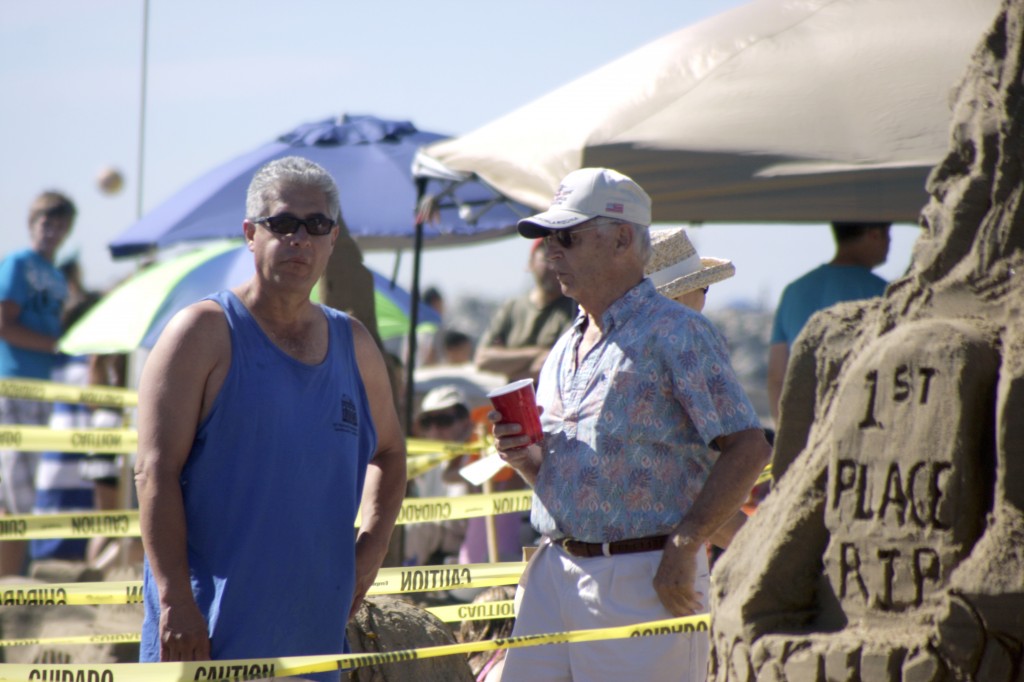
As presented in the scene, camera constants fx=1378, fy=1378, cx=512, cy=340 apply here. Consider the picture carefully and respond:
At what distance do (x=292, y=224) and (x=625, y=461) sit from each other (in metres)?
1.07

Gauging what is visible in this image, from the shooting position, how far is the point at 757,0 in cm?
693

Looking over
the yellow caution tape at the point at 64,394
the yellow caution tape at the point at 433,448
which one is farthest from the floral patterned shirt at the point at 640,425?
the yellow caution tape at the point at 64,394

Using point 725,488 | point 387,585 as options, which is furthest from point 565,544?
point 387,585

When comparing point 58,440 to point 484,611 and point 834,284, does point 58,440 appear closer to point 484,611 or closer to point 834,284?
point 484,611

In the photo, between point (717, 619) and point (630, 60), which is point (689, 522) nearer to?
point (717, 619)

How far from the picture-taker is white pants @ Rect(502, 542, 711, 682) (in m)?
3.59

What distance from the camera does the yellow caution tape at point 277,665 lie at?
332cm

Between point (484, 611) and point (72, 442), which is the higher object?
point (484, 611)

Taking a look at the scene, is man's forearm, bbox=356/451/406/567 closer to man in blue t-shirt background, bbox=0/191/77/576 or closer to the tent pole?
the tent pole

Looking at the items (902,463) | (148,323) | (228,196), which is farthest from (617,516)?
(228,196)

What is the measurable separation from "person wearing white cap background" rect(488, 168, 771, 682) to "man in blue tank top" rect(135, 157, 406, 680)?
520 mm

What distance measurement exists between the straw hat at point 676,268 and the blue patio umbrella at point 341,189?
4.69 m

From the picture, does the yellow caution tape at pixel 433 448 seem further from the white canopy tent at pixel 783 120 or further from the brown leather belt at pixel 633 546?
the brown leather belt at pixel 633 546

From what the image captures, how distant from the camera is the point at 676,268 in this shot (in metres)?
4.59
